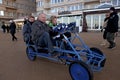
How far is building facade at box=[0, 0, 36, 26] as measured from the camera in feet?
186

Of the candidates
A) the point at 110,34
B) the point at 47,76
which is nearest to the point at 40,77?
the point at 47,76

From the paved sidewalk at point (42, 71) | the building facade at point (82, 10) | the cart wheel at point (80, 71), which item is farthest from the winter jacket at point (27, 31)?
the building facade at point (82, 10)

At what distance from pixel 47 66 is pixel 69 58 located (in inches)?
35.7

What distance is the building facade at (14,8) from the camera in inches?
2232

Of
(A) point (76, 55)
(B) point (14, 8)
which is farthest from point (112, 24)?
(B) point (14, 8)

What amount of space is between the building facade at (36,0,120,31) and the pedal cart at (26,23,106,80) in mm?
22994

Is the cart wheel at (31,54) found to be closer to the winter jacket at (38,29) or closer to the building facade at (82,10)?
the winter jacket at (38,29)

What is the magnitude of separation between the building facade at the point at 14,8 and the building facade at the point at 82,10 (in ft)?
40.1

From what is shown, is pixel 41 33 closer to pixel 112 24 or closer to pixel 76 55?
pixel 76 55

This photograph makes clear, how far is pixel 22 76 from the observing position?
466 centimetres

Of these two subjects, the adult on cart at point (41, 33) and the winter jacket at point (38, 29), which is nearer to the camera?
the adult on cart at point (41, 33)

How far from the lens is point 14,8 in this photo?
60.5 meters

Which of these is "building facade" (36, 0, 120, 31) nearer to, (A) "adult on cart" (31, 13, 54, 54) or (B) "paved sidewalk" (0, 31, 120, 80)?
(B) "paved sidewalk" (0, 31, 120, 80)

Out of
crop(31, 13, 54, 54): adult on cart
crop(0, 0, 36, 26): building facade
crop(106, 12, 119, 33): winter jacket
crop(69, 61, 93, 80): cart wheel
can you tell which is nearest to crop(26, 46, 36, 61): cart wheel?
crop(31, 13, 54, 54): adult on cart
